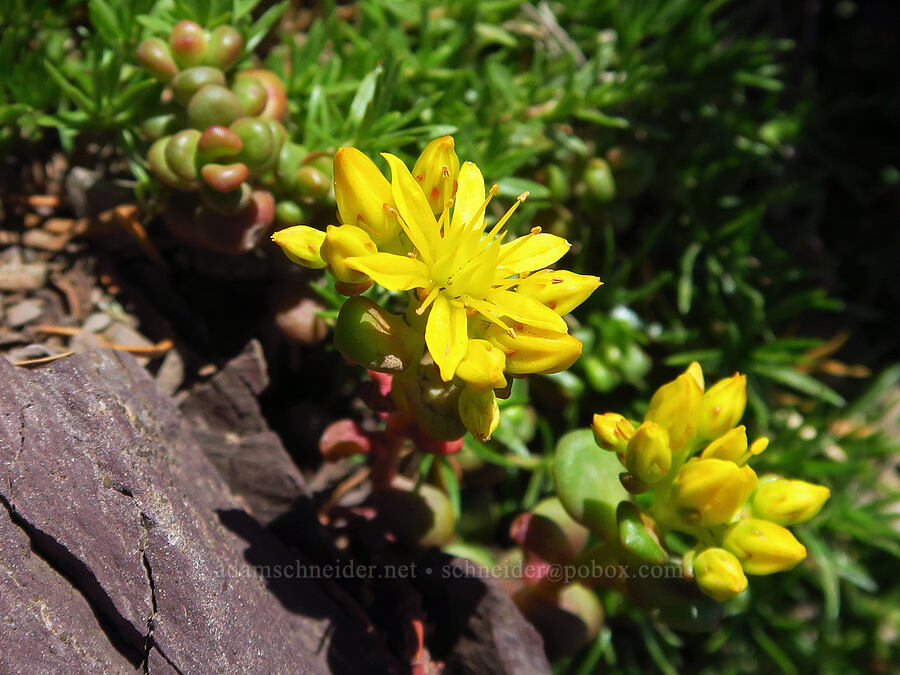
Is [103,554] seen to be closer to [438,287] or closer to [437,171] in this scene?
[438,287]

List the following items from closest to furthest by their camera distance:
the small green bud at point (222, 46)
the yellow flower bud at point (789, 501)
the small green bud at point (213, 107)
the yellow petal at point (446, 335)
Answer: the yellow petal at point (446, 335) < the yellow flower bud at point (789, 501) < the small green bud at point (213, 107) < the small green bud at point (222, 46)

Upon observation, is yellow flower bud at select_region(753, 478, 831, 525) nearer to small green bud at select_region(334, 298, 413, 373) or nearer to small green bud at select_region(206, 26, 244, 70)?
small green bud at select_region(334, 298, 413, 373)

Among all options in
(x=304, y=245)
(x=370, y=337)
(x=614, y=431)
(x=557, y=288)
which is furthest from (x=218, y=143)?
(x=614, y=431)

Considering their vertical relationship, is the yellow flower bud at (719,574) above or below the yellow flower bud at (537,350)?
below

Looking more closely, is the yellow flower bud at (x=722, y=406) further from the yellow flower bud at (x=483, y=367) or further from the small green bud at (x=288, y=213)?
the small green bud at (x=288, y=213)

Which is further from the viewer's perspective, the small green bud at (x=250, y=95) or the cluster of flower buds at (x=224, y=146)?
the small green bud at (x=250, y=95)

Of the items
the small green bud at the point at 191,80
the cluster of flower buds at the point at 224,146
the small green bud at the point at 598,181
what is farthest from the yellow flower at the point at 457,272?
the small green bud at the point at 598,181
